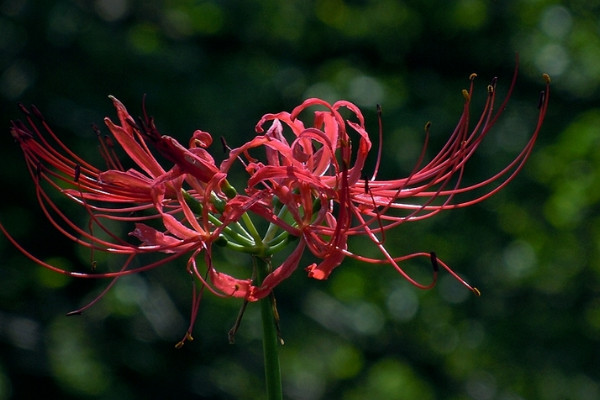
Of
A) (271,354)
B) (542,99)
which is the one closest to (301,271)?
(542,99)

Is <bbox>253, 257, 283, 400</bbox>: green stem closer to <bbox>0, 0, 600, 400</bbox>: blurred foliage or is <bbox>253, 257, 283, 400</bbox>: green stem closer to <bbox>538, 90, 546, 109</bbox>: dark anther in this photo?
<bbox>538, 90, 546, 109</bbox>: dark anther

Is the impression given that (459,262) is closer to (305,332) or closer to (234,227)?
(305,332)

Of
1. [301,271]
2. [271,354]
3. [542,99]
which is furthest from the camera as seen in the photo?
[301,271]

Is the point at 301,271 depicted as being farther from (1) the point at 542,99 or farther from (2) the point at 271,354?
(2) the point at 271,354

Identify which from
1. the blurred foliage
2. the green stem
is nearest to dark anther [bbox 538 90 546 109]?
the green stem

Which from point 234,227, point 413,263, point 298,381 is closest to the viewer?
point 234,227

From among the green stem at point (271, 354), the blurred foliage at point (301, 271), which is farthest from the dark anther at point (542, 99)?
the blurred foliage at point (301, 271)

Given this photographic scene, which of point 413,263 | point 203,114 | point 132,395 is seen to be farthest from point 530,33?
point 132,395

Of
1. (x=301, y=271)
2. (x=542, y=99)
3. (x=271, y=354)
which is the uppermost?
(x=542, y=99)

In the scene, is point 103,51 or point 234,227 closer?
point 234,227
